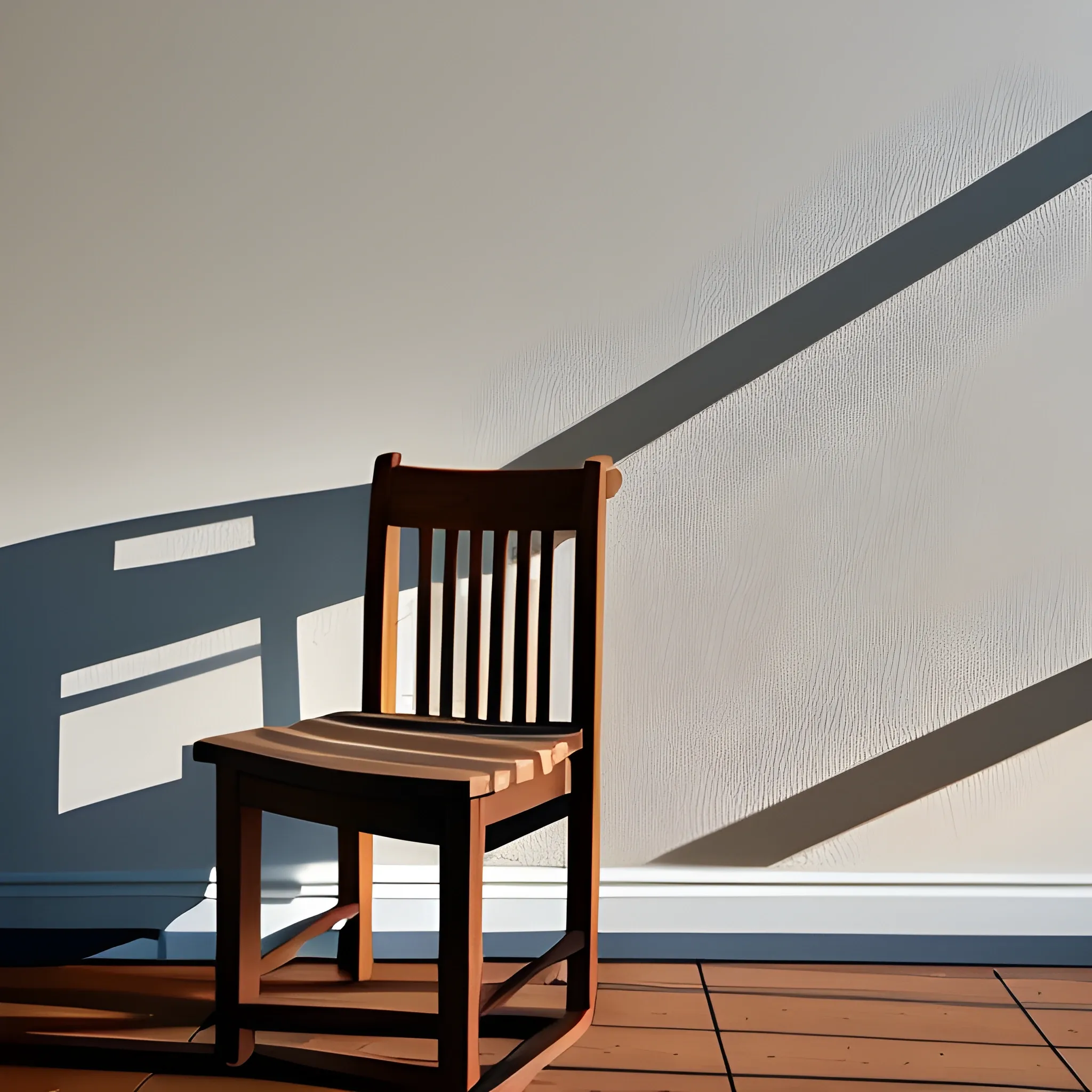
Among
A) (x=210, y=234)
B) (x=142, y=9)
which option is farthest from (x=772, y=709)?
(x=142, y=9)

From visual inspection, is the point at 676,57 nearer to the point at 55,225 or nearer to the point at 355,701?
the point at 55,225

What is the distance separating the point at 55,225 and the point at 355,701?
106 cm

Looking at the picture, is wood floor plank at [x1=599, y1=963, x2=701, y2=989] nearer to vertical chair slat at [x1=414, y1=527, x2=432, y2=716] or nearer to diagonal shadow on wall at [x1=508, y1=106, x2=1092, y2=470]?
vertical chair slat at [x1=414, y1=527, x2=432, y2=716]

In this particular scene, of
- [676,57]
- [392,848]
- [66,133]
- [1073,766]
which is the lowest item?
[392,848]

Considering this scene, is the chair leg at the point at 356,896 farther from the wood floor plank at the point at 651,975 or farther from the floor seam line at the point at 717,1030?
the floor seam line at the point at 717,1030

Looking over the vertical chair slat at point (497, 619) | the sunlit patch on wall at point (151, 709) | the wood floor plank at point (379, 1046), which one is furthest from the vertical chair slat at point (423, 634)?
the wood floor plank at point (379, 1046)

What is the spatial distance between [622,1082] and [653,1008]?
22 centimetres

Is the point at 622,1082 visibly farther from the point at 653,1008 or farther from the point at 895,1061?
the point at 895,1061

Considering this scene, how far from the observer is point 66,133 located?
1.71 m

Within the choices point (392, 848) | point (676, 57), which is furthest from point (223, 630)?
point (676, 57)

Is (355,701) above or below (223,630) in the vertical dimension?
below

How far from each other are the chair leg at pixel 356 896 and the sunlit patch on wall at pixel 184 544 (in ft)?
1.87

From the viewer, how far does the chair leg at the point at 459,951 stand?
3.56 ft

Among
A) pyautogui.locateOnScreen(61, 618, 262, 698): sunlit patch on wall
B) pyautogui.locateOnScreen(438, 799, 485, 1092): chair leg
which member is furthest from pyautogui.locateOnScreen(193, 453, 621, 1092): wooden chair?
pyautogui.locateOnScreen(61, 618, 262, 698): sunlit patch on wall
